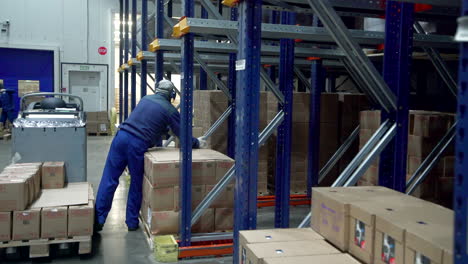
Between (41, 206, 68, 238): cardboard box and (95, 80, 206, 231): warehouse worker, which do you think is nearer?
(41, 206, 68, 238): cardboard box

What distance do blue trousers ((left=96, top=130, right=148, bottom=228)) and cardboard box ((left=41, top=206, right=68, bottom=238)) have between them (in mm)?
864

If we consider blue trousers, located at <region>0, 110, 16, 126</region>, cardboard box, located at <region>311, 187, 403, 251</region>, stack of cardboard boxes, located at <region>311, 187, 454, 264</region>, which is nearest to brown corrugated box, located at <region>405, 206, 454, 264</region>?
stack of cardboard boxes, located at <region>311, 187, 454, 264</region>

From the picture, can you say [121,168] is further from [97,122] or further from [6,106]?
[97,122]

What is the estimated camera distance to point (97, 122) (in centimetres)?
1841

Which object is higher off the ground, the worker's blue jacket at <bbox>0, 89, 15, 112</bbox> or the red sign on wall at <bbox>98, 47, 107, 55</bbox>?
the red sign on wall at <bbox>98, 47, 107, 55</bbox>

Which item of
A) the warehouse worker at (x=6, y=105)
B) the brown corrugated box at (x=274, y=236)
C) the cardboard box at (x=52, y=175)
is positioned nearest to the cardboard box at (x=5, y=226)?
the cardboard box at (x=52, y=175)

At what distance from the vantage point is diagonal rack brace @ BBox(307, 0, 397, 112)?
315 cm

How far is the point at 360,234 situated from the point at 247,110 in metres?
1.24

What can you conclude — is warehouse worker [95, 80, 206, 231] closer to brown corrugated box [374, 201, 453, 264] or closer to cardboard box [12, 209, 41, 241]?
cardboard box [12, 209, 41, 241]

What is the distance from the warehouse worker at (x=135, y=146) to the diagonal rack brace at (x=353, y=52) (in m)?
2.86

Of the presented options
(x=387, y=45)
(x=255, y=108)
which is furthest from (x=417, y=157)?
(x=255, y=108)

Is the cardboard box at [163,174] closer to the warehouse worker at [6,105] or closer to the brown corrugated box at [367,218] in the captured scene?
the brown corrugated box at [367,218]

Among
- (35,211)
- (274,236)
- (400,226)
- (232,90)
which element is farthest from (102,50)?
(400,226)

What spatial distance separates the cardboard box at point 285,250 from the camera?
2.58m
